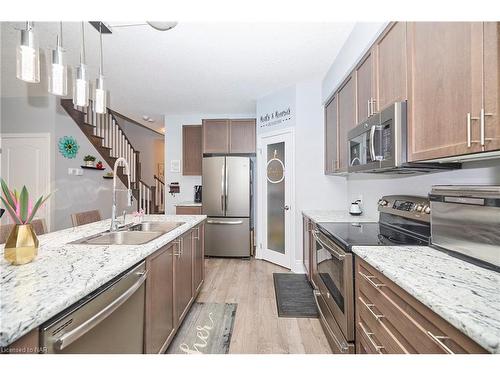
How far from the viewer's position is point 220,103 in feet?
13.6

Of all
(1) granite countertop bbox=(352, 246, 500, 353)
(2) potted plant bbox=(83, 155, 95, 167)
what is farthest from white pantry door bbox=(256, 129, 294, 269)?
(2) potted plant bbox=(83, 155, 95, 167)

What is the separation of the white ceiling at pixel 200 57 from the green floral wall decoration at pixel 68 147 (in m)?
0.76

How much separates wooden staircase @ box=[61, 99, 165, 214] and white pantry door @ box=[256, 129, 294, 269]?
227 centimetres

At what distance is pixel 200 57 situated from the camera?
2631mm

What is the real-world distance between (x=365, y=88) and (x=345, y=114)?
505 millimetres

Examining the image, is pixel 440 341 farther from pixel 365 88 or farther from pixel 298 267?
pixel 298 267

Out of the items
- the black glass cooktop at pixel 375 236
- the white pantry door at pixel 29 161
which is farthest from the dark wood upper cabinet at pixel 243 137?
the white pantry door at pixel 29 161

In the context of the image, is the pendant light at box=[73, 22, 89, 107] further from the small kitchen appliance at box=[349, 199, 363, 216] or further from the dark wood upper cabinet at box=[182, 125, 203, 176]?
the dark wood upper cabinet at box=[182, 125, 203, 176]

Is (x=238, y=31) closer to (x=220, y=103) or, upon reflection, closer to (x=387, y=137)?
(x=387, y=137)

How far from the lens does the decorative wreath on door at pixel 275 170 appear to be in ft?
11.8

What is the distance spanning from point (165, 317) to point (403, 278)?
1.44m

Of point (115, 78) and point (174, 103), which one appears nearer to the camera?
point (115, 78)

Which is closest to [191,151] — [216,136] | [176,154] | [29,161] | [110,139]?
[176,154]
